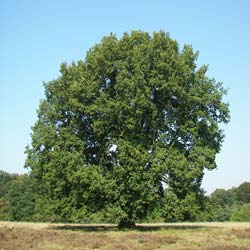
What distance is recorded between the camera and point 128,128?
3656cm

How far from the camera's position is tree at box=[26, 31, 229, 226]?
118ft

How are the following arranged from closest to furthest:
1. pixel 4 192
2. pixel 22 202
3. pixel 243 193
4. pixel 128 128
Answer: pixel 128 128, pixel 22 202, pixel 4 192, pixel 243 193

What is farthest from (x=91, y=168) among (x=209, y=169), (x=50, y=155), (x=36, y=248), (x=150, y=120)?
(x=36, y=248)

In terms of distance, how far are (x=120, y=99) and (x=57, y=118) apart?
656cm

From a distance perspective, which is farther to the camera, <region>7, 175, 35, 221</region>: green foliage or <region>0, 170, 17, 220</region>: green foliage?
<region>0, 170, 17, 220</region>: green foliage

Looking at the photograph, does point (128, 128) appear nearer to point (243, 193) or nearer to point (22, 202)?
point (22, 202)

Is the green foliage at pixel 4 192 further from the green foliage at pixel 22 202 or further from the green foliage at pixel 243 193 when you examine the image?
the green foliage at pixel 243 193

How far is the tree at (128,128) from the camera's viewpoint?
36031 millimetres

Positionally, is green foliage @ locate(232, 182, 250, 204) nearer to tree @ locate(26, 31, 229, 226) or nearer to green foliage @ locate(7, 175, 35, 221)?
green foliage @ locate(7, 175, 35, 221)

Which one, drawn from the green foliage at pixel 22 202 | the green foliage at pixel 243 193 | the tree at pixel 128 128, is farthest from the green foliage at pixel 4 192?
the green foliage at pixel 243 193

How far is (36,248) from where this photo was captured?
23.2 m

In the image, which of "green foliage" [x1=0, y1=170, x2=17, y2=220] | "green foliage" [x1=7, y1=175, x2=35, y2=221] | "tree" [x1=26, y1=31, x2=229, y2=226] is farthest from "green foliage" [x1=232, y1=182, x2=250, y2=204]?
"tree" [x1=26, y1=31, x2=229, y2=226]

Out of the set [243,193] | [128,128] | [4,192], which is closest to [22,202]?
[4,192]

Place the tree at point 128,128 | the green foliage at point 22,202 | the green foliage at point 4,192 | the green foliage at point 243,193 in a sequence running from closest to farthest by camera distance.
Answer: the tree at point 128,128 < the green foliage at point 22,202 < the green foliage at point 4,192 < the green foliage at point 243,193
